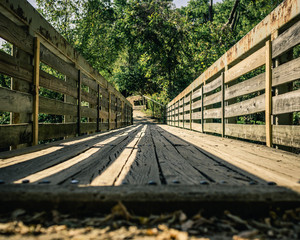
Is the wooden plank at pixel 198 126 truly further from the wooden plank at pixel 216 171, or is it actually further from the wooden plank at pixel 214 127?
the wooden plank at pixel 216 171

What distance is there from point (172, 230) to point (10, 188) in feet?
2.36

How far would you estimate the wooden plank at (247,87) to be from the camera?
2156 millimetres

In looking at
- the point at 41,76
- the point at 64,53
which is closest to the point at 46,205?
the point at 41,76

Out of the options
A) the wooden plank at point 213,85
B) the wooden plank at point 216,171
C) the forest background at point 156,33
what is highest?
the forest background at point 156,33

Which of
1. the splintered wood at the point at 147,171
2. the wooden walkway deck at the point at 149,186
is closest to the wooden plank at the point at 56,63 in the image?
the splintered wood at the point at 147,171

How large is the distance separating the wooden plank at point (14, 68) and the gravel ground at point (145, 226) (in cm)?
133

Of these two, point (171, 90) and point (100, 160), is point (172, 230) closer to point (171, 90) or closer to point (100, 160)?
point (100, 160)

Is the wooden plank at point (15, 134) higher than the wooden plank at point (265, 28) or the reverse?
the reverse

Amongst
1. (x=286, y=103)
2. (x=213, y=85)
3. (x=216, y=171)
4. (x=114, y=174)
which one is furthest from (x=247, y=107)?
(x=114, y=174)

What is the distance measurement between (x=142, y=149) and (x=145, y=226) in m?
1.31

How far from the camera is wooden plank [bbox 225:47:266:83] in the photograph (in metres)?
2.14

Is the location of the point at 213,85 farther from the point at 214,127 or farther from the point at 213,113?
the point at 214,127

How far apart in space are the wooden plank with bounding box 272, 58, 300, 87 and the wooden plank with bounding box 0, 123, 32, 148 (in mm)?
2439

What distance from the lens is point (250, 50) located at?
2461 mm
